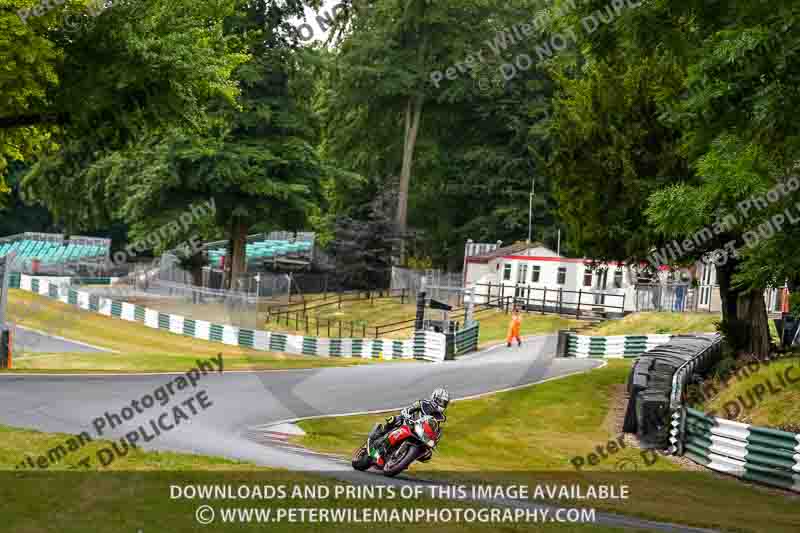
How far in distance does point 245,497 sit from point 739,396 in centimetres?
1212

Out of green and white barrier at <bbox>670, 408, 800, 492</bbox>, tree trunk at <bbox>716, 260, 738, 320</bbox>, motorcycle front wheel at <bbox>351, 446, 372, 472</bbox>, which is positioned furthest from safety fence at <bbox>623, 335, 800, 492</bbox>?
motorcycle front wheel at <bbox>351, 446, 372, 472</bbox>

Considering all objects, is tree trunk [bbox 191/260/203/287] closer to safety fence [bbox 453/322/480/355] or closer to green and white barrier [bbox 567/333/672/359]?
safety fence [bbox 453/322/480/355]

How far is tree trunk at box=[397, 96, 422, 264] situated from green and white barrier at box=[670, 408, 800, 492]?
163ft

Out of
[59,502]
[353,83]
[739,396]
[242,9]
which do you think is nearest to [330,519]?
[59,502]

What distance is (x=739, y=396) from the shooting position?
64.5 feet

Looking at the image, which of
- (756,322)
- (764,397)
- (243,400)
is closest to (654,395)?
(764,397)

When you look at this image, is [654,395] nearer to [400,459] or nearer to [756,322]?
[400,459]

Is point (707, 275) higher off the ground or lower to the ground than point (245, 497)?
higher

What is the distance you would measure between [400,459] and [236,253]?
4521 cm

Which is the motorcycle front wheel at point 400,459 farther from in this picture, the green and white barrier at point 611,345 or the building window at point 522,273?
the building window at point 522,273

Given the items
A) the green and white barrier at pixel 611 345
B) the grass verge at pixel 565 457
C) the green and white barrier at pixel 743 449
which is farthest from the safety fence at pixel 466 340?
the green and white barrier at pixel 743 449

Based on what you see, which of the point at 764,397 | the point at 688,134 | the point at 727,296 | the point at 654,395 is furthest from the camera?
the point at 727,296

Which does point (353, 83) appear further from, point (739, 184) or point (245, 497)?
point (245, 497)

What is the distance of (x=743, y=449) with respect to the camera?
1667 cm
